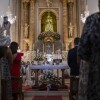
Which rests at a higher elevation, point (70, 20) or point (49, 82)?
point (70, 20)

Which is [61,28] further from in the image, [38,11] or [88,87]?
[88,87]

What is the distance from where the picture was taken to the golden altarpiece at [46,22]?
2039cm

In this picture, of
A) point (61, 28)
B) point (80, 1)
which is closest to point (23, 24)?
point (61, 28)

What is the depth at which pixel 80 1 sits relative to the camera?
2064 cm

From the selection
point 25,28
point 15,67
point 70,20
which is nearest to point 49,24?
point 70,20

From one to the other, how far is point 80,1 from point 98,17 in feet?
58.3

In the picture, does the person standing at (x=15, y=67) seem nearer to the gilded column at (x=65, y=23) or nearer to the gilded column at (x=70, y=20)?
the gilded column at (x=65, y=23)

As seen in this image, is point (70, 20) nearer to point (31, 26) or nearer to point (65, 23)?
point (65, 23)

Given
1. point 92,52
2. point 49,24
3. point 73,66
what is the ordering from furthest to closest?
point 49,24
point 73,66
point 92,52

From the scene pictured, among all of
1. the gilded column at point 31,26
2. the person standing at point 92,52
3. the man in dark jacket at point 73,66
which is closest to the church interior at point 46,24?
the gilded column at point 31,26

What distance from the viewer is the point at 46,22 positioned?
69.6 ft

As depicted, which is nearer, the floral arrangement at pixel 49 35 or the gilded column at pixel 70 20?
the floral arrangement at pixel 49 35

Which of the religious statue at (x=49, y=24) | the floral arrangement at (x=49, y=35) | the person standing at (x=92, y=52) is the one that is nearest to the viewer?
the person standing at (x=92, y=52)

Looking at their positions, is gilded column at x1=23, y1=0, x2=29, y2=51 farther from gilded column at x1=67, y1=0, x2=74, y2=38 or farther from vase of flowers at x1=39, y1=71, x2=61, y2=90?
vase of flowers at x1=39, y1=71, x2=61, y2=90
